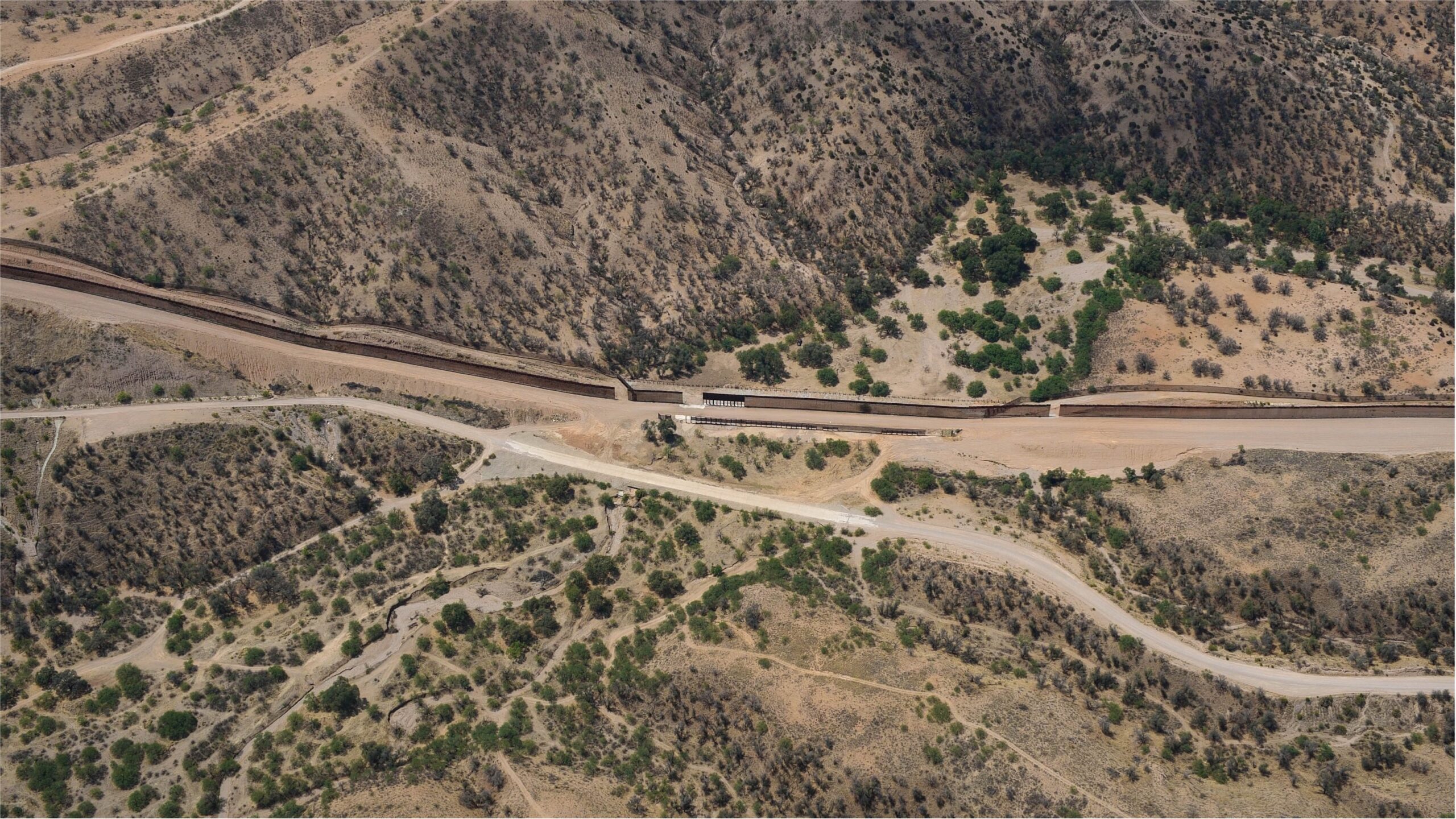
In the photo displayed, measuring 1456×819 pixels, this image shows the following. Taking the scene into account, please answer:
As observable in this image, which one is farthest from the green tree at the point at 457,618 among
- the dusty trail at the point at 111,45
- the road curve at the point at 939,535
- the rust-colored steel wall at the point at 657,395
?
the dusty trail at the point at 111,45

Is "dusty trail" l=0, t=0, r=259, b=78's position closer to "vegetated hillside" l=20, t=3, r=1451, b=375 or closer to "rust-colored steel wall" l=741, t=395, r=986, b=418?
"vegetated hillside" l=20, t=3, r=1451, b=375

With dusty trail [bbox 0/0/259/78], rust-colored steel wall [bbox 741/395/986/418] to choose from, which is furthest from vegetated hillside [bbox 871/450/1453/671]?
dusty trail [bbox 0/0/259/78]

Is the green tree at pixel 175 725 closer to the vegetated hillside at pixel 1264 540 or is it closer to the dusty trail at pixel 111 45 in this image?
the vegetated hillside at pixel 1264 540

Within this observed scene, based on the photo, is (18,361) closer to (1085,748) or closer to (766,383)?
(766,383)

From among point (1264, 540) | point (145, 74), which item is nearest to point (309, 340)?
point (145, 74)

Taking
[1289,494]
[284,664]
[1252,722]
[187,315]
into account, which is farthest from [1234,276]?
[187,315]
